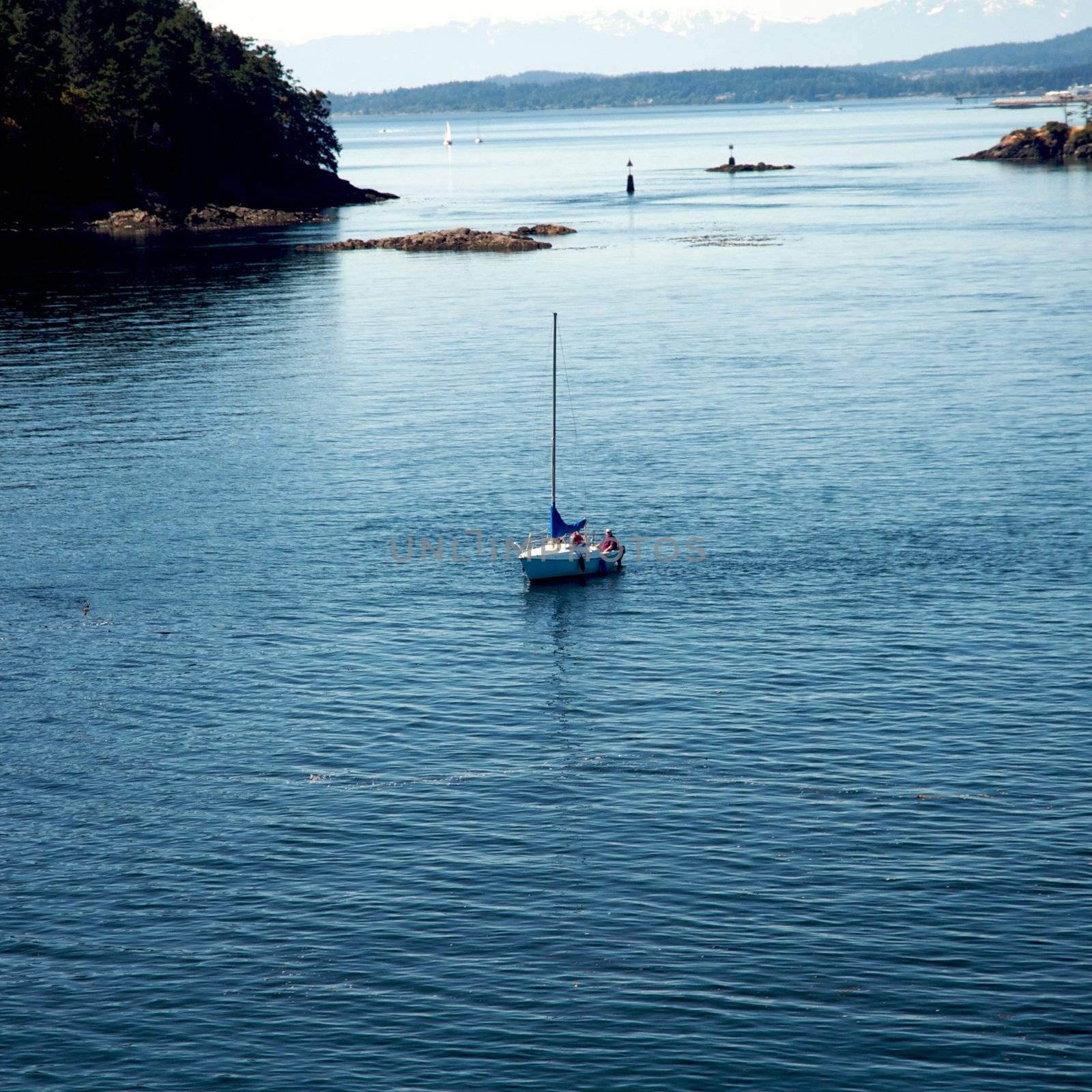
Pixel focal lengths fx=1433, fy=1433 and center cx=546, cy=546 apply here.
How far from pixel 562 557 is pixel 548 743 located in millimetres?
19614

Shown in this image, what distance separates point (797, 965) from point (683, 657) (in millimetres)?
23240

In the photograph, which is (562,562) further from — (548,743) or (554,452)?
(548,743)

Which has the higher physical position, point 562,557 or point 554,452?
point 554,452

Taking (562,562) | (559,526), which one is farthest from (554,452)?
(562,562)

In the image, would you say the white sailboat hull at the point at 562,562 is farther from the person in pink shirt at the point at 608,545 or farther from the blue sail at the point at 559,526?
the blue sail at the point at 559,526

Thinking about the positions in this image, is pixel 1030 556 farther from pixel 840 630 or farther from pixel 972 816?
pixel 972 816

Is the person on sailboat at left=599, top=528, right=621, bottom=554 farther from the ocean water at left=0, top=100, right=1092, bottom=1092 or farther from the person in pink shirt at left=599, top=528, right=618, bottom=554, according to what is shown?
the ocean water at left=0, top=100, right=1092, bottom=1092

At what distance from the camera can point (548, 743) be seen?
54.4 metres

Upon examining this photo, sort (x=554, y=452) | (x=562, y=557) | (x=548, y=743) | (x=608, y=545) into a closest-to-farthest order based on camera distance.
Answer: (x=548, y=743) < (x=562, y=557) < (x=608, y=545) < (x=554, y=452)

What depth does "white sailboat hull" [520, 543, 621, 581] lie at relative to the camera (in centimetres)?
7262

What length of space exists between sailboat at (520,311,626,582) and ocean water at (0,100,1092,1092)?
3.40 ft

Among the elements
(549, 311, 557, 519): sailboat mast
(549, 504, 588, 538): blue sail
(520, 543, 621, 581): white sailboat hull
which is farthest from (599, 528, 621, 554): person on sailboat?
(549, 311, 557, 519): sailboat mast

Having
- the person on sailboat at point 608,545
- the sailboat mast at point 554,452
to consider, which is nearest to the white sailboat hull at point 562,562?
the person on sailboat at point 608,545

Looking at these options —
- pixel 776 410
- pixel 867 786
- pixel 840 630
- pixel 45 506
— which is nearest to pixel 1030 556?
pixel 840 630
